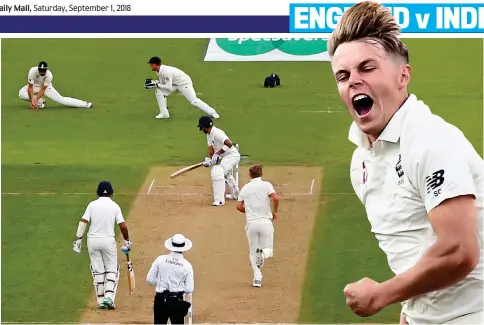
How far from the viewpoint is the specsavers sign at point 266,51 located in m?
35.3

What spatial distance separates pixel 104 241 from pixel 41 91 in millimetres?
13213

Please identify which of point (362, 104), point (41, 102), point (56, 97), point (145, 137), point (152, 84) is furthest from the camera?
point (41, 102)

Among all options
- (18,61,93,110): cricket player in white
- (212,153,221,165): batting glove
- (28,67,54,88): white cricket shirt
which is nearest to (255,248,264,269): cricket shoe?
(212,153,221,165): batting glove

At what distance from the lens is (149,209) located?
2194cm

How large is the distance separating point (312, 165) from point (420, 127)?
20.7m

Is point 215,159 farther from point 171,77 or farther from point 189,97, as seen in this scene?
point 171,77

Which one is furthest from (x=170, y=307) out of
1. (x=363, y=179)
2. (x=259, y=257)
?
(x=363, y=179)

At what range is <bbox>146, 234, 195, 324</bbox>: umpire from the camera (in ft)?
50.6

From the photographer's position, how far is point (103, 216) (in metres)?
17.2

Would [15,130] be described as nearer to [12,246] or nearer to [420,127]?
[12,246]

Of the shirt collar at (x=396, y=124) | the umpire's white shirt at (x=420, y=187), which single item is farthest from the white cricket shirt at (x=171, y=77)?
the shirt collar at (x=396, y=124)

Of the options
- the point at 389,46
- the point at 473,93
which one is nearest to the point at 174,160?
the point at 473,93

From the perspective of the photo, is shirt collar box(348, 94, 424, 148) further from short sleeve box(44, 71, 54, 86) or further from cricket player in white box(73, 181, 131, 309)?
short sleeve box(44, 71, 54, 86)

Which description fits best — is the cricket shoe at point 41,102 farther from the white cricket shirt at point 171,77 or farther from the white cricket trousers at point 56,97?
the white cricket shirt at point 171,77
